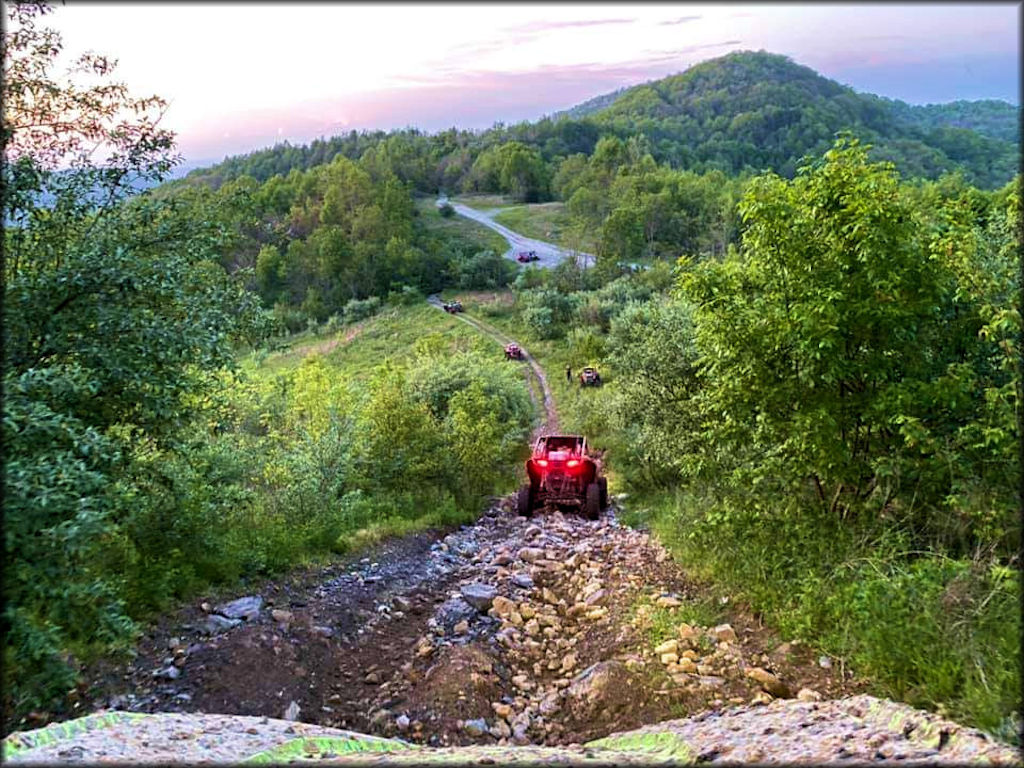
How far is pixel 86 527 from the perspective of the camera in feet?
15.1

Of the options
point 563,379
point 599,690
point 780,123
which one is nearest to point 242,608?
point 599,690

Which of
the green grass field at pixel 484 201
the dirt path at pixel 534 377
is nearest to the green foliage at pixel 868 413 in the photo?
the dirt path at pixel 534 377

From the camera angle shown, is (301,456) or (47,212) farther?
(301,456)

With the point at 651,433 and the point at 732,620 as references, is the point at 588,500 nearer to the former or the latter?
the point at 651,433

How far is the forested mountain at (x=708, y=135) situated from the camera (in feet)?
150

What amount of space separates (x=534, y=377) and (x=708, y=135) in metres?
63.7

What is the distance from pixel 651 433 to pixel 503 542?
4143 mm

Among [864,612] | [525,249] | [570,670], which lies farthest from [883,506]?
[525,249]

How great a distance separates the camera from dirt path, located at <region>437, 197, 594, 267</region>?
6806 cm

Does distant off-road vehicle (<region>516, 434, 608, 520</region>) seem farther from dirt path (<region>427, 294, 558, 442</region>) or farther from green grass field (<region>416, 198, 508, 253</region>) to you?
green grass field (<region>416, 198, 508, 253</region>)

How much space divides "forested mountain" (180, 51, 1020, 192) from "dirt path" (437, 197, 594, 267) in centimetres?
1135

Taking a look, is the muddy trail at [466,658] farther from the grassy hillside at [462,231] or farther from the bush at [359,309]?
the grassy hillside at [462,231]

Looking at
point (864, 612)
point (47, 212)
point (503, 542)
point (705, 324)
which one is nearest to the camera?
point (864, 612)

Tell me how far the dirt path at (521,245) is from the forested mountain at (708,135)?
11349mm
